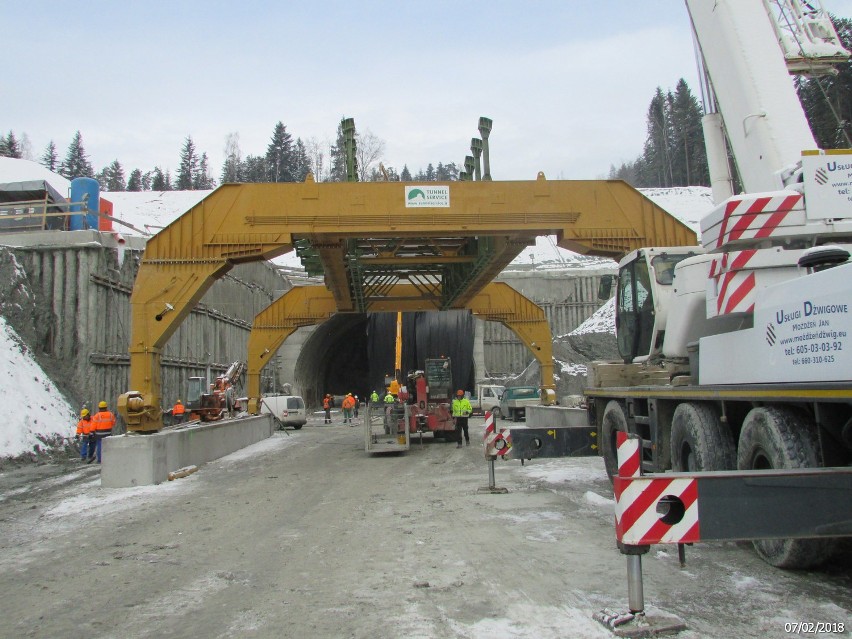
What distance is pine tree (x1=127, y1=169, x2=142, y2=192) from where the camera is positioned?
114312 mm

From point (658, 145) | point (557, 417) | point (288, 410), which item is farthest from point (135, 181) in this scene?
point (557, 417)

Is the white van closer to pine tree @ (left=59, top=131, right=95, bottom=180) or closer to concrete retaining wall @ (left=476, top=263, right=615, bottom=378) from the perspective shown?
concrete retaining wall @ (left=476, top=263, right=615, bottom=378)

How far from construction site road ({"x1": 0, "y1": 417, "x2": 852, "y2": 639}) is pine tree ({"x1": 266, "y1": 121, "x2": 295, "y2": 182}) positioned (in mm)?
97463

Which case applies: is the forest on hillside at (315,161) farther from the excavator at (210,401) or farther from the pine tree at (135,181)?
the excavator at (210,401)

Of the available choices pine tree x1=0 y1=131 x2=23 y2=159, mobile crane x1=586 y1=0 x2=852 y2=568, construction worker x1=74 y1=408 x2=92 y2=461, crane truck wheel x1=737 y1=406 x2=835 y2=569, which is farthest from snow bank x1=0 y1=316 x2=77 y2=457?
pine tree x1=0 y1=131 x2=23 y2=159

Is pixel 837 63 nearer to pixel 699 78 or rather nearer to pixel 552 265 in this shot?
pixel 699 78

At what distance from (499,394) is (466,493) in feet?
81.6

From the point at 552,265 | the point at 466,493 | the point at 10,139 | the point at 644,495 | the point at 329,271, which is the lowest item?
the point at 466,493

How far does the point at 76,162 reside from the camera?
4279 inches

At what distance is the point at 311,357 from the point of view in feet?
145

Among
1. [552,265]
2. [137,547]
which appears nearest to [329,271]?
[137,547]
